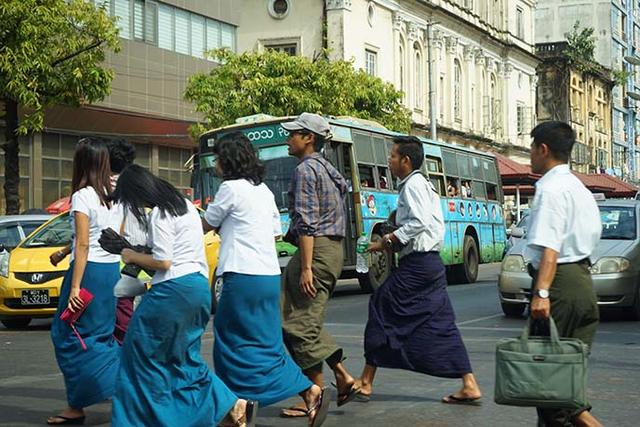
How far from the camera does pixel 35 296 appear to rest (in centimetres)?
1441

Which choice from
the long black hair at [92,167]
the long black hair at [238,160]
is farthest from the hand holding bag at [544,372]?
the long black hair at [92,167]

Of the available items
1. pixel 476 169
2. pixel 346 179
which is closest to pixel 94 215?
pixel 346 179

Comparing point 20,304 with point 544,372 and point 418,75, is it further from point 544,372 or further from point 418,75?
point 418,75

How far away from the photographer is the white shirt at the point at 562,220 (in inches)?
235

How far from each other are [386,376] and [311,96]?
84.9ft

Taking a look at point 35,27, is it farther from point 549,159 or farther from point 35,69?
point 549,159

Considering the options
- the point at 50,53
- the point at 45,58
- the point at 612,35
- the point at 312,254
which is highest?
the point at 612,35

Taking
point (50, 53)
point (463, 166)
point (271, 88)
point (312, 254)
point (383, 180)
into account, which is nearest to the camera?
point (312, 254)

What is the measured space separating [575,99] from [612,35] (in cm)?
1277

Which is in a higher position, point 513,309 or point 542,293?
point 542,293

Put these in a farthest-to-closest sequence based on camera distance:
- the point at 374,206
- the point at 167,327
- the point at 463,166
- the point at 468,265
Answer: the point at 463,166 < the point at 468,265 < the point at 374,206 < the point at 167,327

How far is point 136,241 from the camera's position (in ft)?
22.0

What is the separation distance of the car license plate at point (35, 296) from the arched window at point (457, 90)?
4450 cm

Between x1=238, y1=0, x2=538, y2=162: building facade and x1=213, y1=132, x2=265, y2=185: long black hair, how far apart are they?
37002 millimetres
